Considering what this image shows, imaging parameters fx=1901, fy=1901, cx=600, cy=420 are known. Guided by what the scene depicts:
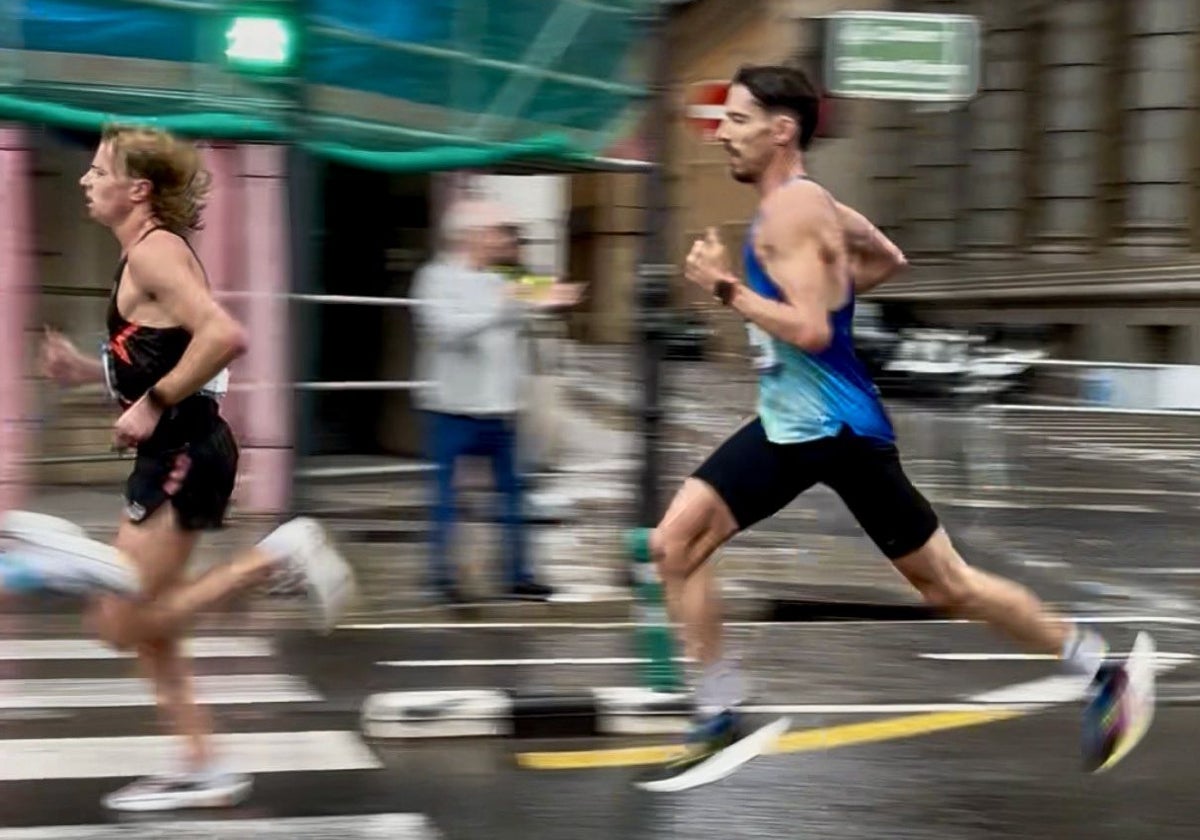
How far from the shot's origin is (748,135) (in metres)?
5.20

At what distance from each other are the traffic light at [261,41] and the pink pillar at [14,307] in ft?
5.20

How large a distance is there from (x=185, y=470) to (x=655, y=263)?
2.03 meters

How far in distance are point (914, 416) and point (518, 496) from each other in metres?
8.32

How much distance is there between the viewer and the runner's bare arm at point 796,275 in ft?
16.3

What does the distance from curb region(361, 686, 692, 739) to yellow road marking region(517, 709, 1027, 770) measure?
0.16 m

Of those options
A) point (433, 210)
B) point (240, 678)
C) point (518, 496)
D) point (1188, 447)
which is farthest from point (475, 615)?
point (1188, 447)

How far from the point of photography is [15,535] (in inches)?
186

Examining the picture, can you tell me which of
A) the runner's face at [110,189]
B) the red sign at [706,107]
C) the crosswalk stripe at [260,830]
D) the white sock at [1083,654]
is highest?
Result: the red sign at [706,107]

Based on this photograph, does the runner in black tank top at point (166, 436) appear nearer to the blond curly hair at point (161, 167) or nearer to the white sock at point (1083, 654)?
the blond curly hair at point (161, 167)

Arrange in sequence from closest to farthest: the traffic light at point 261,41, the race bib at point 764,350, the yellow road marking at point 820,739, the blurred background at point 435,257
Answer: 1. the race bib at point 764,350
2. the yellow road marking at point 820,739
3. the blurred background at point 435,257
4. the traffic light at point 261,41

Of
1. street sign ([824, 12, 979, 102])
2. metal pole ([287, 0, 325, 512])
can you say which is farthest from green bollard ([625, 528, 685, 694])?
metal pole ([287, 0, 325, 512])

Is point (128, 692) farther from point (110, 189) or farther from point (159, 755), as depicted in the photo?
point (110, 189)

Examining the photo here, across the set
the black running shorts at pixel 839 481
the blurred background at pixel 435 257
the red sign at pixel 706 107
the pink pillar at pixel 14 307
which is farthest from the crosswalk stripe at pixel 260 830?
the pink pillar at pixel 14 307

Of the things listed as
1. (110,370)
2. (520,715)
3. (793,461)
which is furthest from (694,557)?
(110,370)
